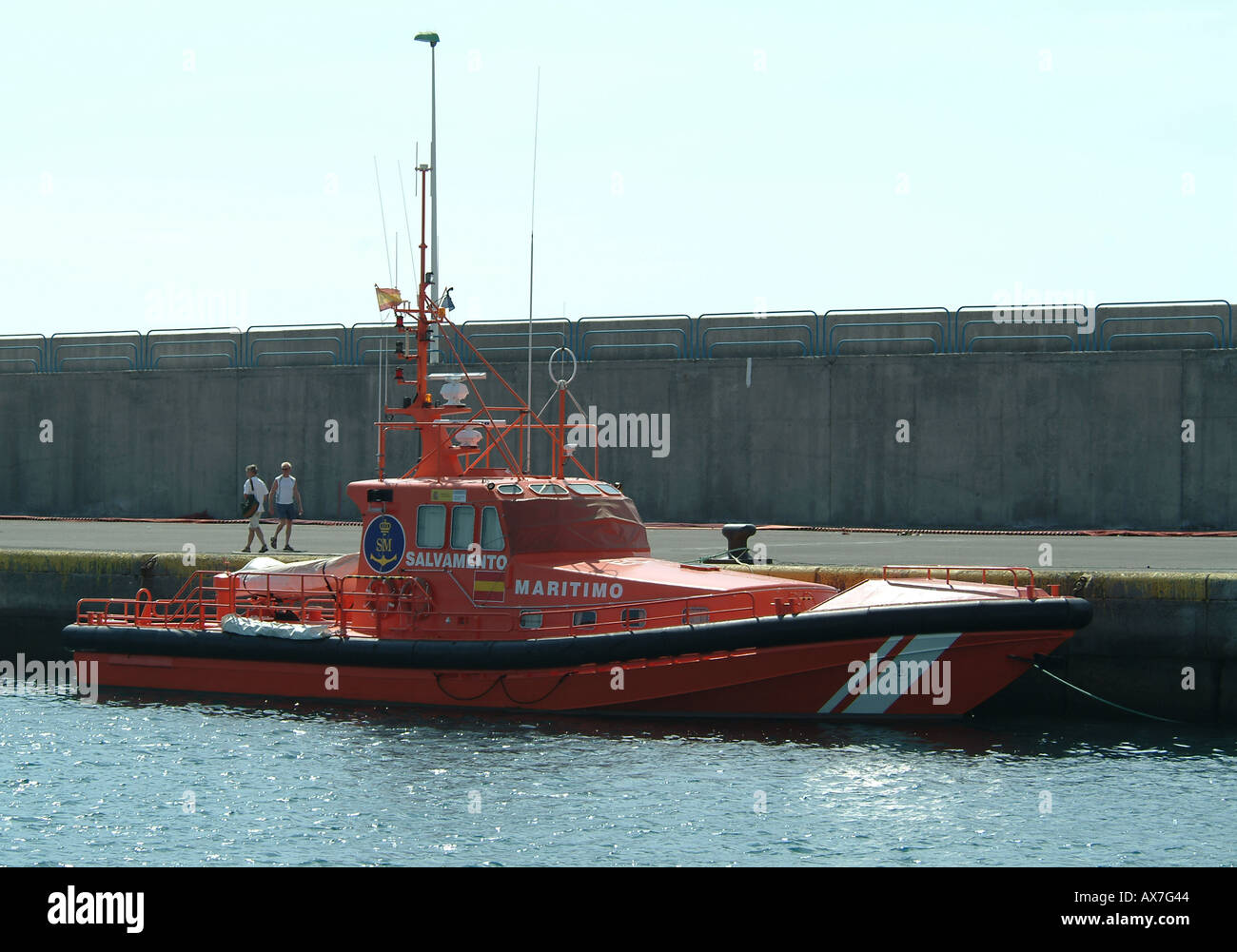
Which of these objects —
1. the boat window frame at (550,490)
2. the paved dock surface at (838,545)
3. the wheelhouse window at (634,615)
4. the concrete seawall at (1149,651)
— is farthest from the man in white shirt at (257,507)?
the concrete seawall at (1149,651)

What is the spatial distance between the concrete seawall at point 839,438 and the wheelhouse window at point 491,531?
447 inches

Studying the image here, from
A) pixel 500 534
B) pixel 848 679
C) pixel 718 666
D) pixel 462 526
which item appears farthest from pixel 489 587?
pixel 848 679

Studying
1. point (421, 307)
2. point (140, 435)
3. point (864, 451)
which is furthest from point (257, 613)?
point (140, 435)

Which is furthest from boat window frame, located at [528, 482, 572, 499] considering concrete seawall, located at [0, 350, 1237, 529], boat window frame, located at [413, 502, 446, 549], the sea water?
concrete seawall, located at [0, 350, 1237, 529]

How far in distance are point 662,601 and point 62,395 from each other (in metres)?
20.5

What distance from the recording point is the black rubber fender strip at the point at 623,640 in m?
12.6

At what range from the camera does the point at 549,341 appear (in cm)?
2669

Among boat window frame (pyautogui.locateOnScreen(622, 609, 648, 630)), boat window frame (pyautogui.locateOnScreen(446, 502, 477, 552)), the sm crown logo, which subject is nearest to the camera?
boat window frame (pyautogui.locateOnScreen(622, 609, 648, 630))

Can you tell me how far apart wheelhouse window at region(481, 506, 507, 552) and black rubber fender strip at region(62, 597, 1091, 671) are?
91cm

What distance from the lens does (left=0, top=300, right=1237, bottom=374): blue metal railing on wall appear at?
77.3ft

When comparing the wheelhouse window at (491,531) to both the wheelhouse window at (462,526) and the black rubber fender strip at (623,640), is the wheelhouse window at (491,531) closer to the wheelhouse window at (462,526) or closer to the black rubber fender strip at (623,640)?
the wheelhouse window at (462,526)

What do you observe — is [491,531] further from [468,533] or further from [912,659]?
[912,659]

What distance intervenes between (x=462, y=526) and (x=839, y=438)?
458 inches

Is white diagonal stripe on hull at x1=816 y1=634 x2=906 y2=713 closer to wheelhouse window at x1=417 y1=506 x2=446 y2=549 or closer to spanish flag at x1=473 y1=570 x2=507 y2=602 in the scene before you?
spanish flag at x1=473 y1=570 x2=507 y2=602
